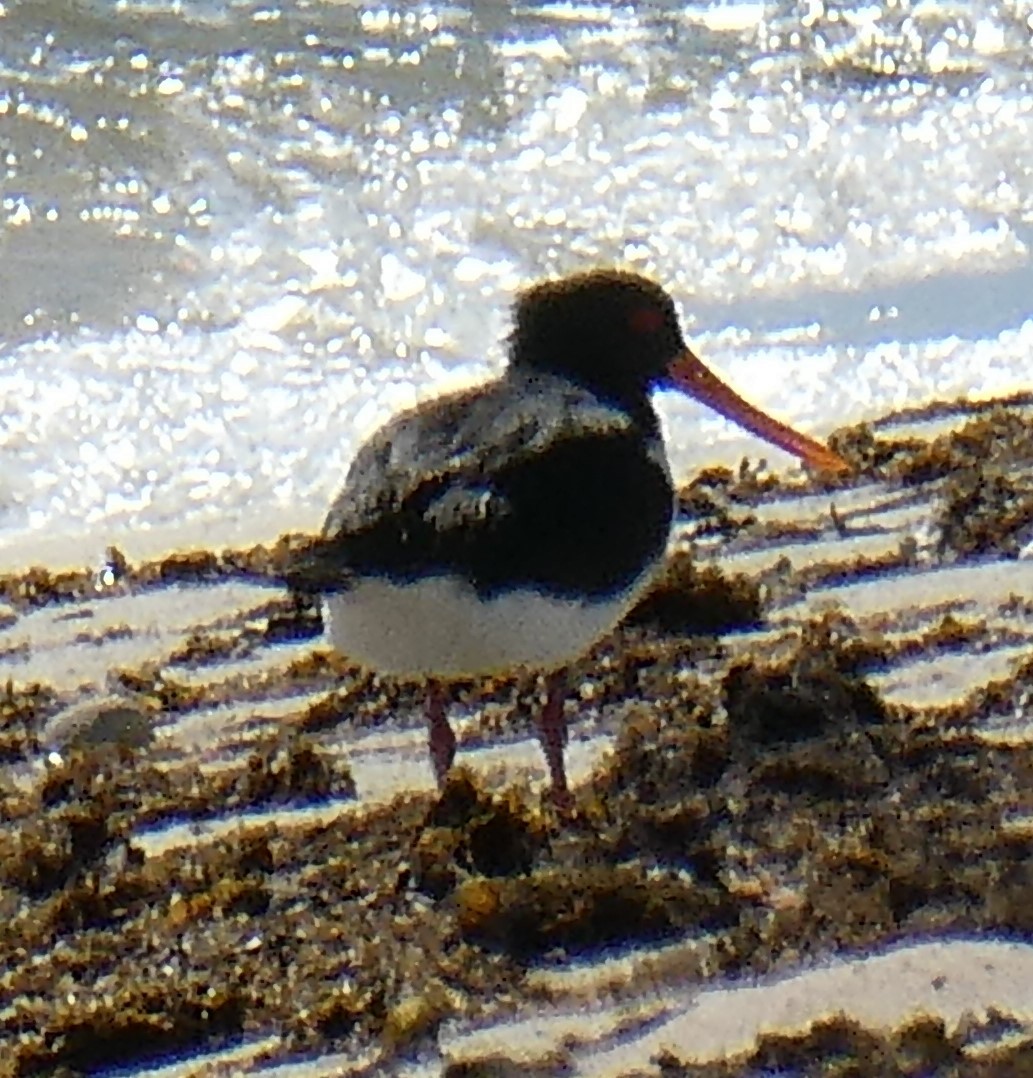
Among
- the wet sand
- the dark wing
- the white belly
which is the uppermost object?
the dark wing

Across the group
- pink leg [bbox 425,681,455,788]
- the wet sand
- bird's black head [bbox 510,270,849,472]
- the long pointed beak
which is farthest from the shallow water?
pink leg [bbox 425,681,455,788]

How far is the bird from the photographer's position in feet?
13.4

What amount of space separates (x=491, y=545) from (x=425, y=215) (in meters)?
3.92

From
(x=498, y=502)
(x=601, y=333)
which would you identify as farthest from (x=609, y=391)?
(x=498, y=502)

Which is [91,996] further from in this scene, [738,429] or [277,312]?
[277,312]

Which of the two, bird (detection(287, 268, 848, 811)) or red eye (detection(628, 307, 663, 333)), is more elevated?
red eye (detection(628, 307, 663, 333))

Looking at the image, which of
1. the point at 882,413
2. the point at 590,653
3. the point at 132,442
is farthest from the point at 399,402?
the point at 590,653

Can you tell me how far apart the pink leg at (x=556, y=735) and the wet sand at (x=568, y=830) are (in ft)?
0.17

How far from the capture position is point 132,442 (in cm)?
648

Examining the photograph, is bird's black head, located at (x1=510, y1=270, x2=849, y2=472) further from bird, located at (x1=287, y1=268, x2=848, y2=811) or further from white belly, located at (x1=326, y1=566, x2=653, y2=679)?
white belly, located at (x1=326, y1=566, x2=653, y2=679)

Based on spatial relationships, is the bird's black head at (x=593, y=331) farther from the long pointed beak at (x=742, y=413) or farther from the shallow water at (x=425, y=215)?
the shallow water at (x=425, y=215)

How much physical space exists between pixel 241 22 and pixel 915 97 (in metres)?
2.64

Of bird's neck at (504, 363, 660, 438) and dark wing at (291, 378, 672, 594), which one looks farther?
bird's neck at (504, 363, 660, 438)

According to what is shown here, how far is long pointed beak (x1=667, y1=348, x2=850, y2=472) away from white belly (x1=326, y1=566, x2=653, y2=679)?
3.10ft
